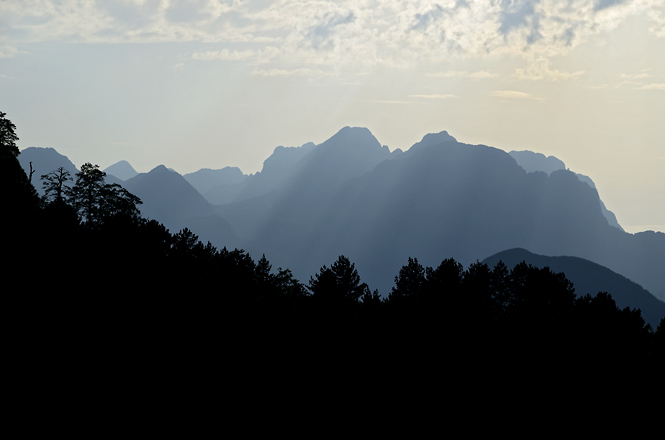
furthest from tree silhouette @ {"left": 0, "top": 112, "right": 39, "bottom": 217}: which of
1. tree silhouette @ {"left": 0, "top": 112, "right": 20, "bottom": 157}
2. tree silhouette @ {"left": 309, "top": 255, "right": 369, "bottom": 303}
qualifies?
tree silhouette @ {"left": 309, "top": 255, "right": 369, "bottom": 303}

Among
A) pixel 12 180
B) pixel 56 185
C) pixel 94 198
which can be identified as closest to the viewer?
pixel 12 180

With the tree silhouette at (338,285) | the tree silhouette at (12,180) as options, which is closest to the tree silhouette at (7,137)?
the tree silhouette at (12,180)

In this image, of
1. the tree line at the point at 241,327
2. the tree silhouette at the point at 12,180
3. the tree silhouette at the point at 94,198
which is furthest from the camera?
the tree silhouette at the point at 94,198

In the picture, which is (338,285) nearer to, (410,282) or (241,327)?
(410,282)

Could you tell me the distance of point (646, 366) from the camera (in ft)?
148

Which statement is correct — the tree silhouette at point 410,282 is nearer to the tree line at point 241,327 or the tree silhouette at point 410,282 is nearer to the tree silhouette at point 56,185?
the tree line at point 241,327

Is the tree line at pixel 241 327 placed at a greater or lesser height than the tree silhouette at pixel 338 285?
lesser

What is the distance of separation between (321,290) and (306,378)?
23089mm

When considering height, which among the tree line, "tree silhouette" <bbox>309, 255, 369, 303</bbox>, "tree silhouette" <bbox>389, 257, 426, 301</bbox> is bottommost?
the tree line

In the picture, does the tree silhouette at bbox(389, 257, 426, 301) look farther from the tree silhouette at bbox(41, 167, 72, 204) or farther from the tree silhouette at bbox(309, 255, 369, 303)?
the tree silhouette at bbox(41, 167, 72, 204)

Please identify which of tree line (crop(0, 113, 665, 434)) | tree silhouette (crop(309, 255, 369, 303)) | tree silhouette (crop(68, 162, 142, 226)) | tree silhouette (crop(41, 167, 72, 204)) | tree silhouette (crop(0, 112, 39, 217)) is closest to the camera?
tree line (crop(0, 113, 665, 434))

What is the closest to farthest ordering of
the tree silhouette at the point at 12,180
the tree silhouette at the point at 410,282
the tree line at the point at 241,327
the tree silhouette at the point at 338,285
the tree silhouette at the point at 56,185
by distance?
the tree line at the point at 241,327
the tree silhouette at the point at 12,180
the tree silhouette at the point at 56,185
the tree silhouette at the point at 338,285
the tree silhouette at the point at 410,282

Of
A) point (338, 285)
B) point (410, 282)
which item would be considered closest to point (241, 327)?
point (338, 285)

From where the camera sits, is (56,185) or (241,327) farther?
(56,185)
